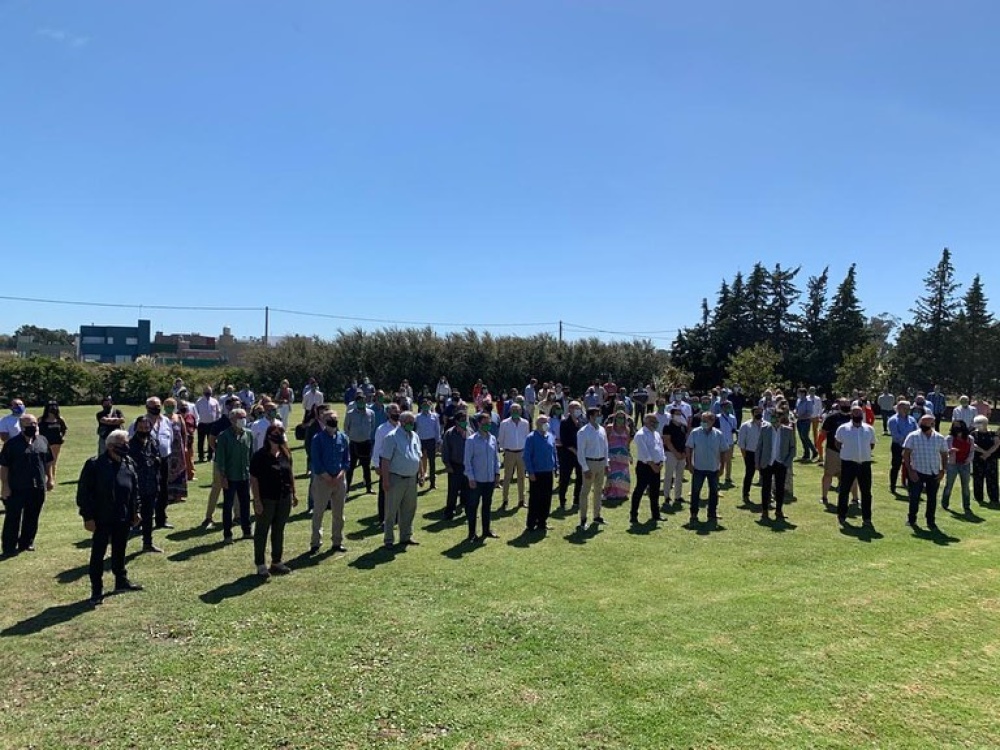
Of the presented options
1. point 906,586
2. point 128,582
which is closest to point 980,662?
→ point 906,586

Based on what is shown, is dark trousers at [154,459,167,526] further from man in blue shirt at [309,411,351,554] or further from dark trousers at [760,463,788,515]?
dark trousers at [760,463,788,515]

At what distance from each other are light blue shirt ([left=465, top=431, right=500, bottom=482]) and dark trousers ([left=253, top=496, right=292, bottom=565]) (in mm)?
2735

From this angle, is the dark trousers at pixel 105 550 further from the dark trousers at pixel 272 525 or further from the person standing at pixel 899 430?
the person standing at pixel 899 430

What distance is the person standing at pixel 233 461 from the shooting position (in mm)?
9438

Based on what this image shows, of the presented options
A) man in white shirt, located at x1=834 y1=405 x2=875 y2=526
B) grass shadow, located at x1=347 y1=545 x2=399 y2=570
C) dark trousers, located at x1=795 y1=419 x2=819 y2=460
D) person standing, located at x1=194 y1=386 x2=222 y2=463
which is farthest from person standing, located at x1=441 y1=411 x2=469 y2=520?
dark trousers, located at x1=795 y1=419 x2=819 y2=460

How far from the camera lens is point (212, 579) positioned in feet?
26.5

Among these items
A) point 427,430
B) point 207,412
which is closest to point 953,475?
point 427,430

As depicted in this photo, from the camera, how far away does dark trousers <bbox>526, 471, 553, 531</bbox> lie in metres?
10.7

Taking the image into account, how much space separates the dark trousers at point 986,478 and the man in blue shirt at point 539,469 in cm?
927

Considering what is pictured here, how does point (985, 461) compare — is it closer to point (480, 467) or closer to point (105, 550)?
point (480, 467)

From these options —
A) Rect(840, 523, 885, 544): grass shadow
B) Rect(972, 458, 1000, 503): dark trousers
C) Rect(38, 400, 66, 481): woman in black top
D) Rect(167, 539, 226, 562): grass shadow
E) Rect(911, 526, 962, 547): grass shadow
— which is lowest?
Rect(911, 526, 962, 547): grass shadow

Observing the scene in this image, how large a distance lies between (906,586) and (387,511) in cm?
671

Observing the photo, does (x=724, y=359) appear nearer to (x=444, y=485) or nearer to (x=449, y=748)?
(x=444, y=485)

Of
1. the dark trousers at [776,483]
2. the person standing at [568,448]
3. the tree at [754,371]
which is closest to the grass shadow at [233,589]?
the person standing at [568,448]
